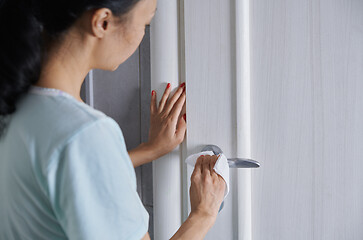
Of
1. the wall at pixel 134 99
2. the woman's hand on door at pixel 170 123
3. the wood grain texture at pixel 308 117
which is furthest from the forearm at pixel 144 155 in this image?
the wood grain texture at pixel 308 117

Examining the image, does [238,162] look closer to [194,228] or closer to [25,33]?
[194,228]

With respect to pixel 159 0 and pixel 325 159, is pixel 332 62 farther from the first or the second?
pixel 159 0

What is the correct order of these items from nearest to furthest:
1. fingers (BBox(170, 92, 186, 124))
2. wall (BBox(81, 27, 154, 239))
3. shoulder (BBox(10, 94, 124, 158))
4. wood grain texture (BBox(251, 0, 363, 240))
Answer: shoulder (BBox(10, 94, 124, 158)) < wood grain texture (BBox(251, 0, 363, 240)) < fingers (BBox(170, 92, 186, 124)) < wall (BBox(81, 27, 154, 239))

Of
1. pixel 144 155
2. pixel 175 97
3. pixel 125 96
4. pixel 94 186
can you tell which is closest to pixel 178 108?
pixel 175 97

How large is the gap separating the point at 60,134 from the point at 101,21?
18cm

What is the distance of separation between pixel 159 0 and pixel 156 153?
0.35 m

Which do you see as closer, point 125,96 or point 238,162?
point 238,162

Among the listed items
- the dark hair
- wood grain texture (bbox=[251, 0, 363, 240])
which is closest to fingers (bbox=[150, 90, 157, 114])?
wood grain texture (bbox=[251, 0, 363, 240])

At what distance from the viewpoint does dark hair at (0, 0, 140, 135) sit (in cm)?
45

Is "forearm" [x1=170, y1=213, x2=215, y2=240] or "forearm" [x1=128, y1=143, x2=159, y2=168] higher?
"forearm" [x1=128, y1=143, x2=159, y2=168]

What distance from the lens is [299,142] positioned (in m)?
0.64

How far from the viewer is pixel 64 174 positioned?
415mm

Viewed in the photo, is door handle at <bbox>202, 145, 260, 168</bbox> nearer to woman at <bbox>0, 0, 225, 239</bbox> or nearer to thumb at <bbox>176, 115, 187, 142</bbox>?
thumb at <bbox>176, 115, 187, 142</bbox>

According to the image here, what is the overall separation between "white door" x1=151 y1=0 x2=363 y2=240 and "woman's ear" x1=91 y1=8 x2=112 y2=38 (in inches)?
10.3
